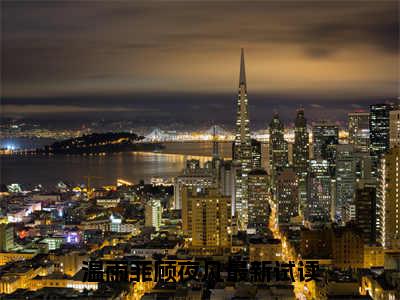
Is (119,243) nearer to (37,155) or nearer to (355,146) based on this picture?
(355,146)

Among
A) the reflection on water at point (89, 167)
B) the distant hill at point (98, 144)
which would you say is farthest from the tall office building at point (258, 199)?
the distant hill at point (98, 144)

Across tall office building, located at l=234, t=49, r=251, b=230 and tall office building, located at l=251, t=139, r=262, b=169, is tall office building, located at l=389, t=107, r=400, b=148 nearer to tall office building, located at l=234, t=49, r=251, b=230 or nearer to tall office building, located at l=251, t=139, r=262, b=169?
tall office building, located at l=234, t=49, r=251, b=230

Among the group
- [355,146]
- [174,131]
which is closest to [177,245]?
[355,146]

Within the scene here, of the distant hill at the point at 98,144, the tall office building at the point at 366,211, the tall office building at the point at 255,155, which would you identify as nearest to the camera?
the tall office building at the point at 366,211

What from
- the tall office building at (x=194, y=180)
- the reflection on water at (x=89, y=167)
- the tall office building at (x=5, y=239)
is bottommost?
the tall office building at (x=5, y=239)

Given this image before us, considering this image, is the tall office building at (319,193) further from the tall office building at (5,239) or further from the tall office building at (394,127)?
the tall office building at (5,239)

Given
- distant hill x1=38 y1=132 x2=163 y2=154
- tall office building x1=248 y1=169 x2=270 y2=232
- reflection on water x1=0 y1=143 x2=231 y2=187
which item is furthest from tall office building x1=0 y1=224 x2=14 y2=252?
distant hill x1=38 y1=132 x2=163 y2=154
